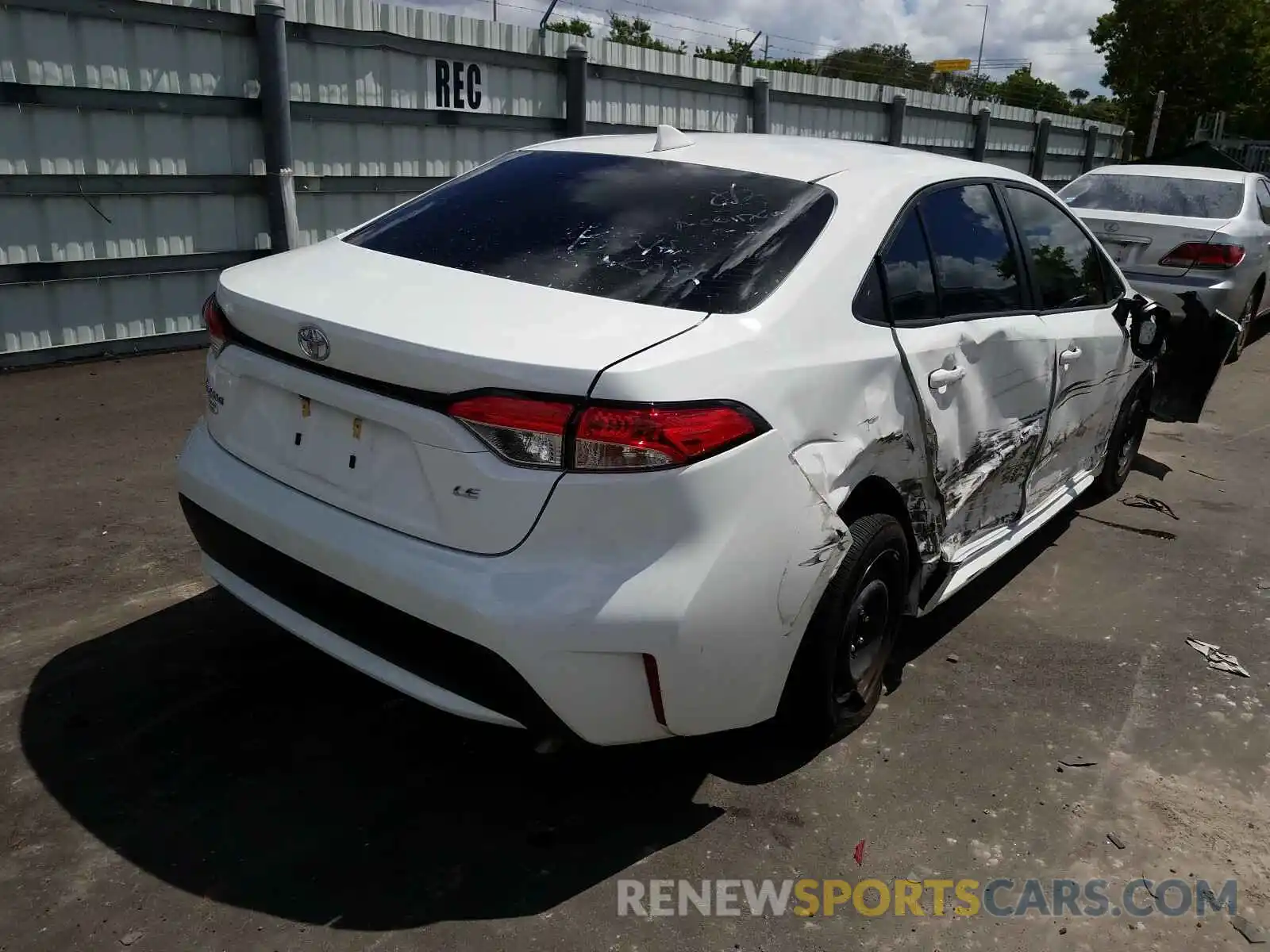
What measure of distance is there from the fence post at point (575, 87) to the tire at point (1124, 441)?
6.10 meters

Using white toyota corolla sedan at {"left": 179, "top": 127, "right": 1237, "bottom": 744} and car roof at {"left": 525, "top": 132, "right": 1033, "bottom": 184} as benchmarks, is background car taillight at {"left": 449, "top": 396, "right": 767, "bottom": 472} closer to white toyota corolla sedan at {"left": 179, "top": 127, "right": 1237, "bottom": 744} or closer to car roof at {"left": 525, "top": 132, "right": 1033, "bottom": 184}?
white toyota corolla sedan at {"left": 179, "top": 127, "right": 1237, "bottom": 744}

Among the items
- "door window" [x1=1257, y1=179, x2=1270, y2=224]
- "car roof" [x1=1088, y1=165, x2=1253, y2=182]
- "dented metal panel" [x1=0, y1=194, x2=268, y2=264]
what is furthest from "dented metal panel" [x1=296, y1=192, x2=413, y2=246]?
"door window" [x1=1257, y1=179, x2=1270, y2=224]

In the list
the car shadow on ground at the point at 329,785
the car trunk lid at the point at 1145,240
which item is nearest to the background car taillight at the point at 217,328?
the car shadow on ground at the point at 329,785

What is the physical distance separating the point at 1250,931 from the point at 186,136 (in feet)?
24.1

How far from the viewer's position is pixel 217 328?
9.31 feet

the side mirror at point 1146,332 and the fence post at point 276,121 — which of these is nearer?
the side mirror at point 1146,332

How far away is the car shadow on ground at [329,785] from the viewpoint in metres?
2.41

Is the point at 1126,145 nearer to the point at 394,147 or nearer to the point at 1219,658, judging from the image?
the point at 394,147

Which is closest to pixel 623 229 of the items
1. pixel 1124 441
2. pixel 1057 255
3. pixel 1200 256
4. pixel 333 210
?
pixel 1057 255

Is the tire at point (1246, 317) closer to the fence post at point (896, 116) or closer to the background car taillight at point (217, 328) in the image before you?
the fence post at point (896, 116)

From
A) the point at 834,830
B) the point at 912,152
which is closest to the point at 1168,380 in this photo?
the point at 912,152

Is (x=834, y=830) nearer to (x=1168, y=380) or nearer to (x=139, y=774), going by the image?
(x=139, y=774)

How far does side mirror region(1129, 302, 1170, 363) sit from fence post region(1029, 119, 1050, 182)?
55.1 feet

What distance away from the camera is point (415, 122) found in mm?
8688
